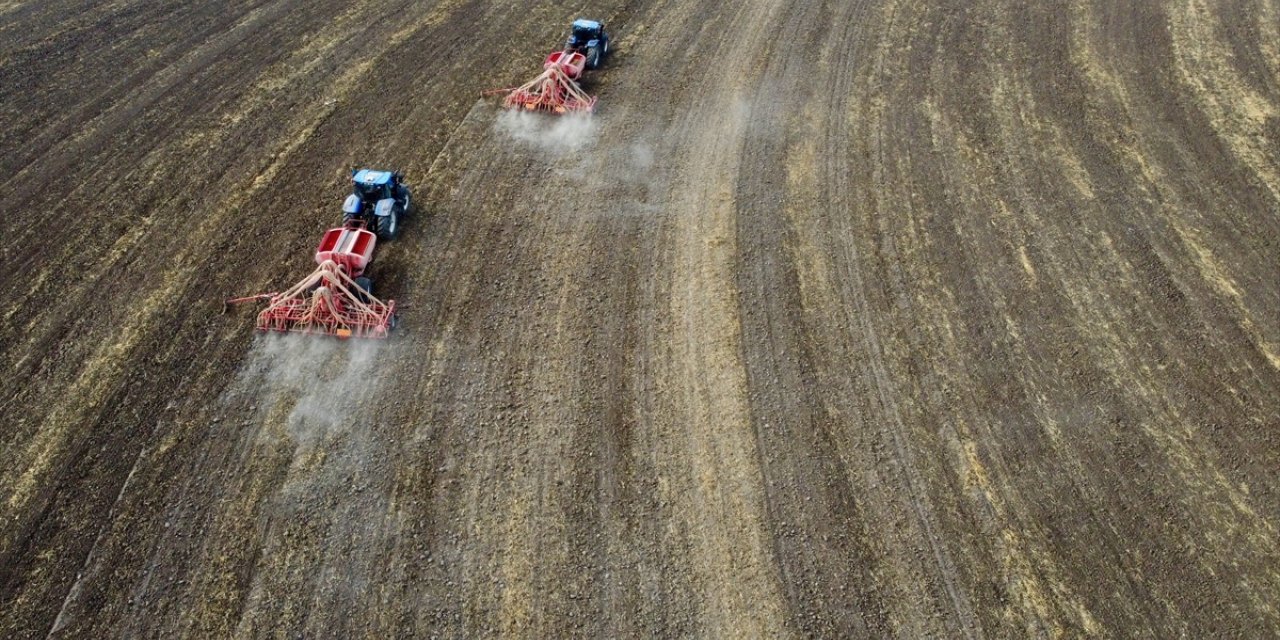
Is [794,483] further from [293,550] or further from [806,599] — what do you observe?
[293,550]

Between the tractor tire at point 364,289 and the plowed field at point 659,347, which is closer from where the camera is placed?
the plowed field at point 659,347

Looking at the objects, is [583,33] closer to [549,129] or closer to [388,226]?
[549,129]

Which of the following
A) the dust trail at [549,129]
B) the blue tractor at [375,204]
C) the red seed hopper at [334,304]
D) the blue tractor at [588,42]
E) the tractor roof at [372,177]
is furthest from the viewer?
the blue tractor at [588,42]

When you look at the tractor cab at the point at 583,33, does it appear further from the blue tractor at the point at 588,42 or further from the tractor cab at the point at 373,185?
the tractor cab at the point at 373,185

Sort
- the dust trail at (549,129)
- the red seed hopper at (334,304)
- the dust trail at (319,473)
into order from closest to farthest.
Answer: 1. the dust trail at (319,473)
2. the red seed hopper at (334,304)
3. the dust trail at (549,129)

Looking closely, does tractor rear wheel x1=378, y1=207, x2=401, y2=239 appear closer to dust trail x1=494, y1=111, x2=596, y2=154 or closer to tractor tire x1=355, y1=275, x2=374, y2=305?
tractor tire x1=355, y1=275, x2=374, y2=305

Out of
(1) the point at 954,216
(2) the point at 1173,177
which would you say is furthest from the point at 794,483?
(2) the point at 1173,177

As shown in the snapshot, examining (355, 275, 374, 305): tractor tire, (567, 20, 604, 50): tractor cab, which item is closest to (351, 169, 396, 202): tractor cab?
(355, 275, 374, 305): tractor tire

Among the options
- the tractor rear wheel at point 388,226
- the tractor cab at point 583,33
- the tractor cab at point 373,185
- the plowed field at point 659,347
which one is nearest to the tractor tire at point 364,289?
the plowed field at point 659,347
